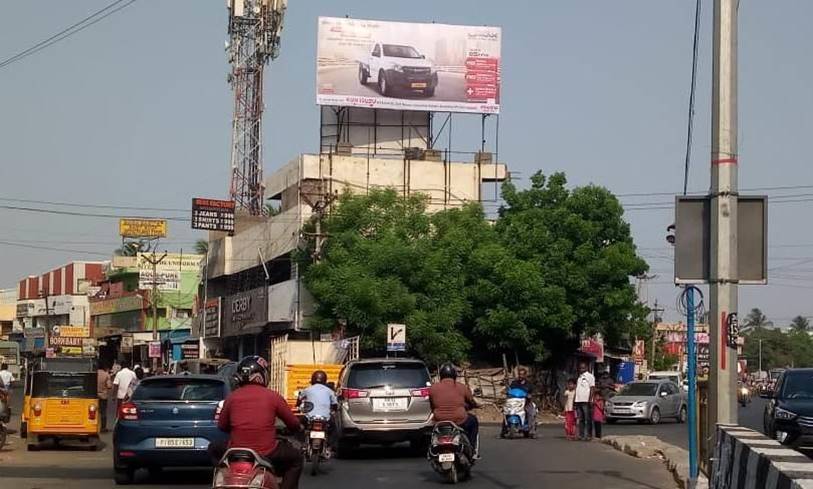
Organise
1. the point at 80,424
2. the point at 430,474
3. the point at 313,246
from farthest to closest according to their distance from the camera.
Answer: the point at 313,246 < the point at 80,424 < the point at 430,474

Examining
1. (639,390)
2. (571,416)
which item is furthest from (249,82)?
(571,416)

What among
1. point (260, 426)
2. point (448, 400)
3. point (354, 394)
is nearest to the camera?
point (260, 426)

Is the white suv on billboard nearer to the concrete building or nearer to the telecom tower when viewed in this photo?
the concrete building

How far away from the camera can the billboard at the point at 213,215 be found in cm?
6038

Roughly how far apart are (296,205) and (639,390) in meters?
18.8

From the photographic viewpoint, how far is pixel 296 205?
171 feet

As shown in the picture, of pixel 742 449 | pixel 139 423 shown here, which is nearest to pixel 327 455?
pixel 139 423

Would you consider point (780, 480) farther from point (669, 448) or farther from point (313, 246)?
point (313, 246)

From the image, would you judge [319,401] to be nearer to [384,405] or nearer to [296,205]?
[384,405]

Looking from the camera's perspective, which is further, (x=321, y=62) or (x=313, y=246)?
(x=321, y=62)

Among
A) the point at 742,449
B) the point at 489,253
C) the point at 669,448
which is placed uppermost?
the point at 489,253

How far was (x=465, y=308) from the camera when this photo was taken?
44281 millimetres

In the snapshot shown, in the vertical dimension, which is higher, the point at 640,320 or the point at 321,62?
the point at 321,62

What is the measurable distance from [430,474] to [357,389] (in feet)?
11.2
